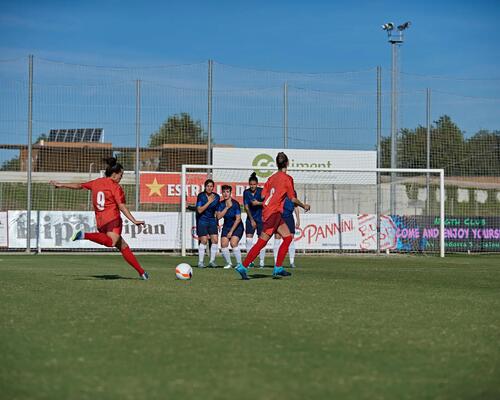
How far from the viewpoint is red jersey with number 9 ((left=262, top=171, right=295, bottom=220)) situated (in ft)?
47.0

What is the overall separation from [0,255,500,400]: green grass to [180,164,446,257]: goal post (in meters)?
18.2

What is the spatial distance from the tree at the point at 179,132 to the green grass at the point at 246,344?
1946 centimetres

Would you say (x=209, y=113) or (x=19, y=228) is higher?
(x=209, y=113)

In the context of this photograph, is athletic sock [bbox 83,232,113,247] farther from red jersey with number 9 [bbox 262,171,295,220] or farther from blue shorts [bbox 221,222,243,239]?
blue shorts [bbox 221,222,243,239]

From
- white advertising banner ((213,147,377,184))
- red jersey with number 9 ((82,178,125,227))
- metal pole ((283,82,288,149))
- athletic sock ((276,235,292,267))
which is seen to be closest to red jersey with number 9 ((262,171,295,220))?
athletic sock ((276,235,292,267))

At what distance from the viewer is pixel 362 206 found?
104 ft

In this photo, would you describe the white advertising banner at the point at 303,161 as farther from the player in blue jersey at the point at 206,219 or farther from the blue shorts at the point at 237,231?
the blue shorts at the point at 237,231

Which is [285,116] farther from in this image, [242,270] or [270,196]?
[242,270]

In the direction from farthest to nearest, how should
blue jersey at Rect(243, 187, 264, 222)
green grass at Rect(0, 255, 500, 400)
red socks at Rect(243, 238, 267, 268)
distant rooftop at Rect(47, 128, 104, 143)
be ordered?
distant rooftop at Rect(47, 128, 104, 143)
blue jersey at Rect(243, 187, 264, 222)
red socks at Rect(243, 238, 267, 268)
green grass at Rect(0, 255, 500, 400)

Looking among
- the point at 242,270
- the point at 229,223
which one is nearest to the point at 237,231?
the point at 229,223

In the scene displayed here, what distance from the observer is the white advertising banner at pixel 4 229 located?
28.4 metres

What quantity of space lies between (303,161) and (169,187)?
17.7 feet

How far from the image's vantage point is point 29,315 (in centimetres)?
827

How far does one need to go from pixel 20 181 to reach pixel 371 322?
2388 centimetres
